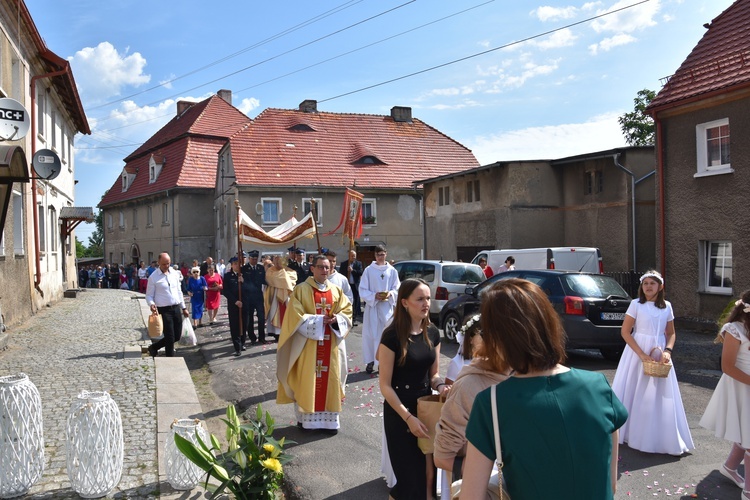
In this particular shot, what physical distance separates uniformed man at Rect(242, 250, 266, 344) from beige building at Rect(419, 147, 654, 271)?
11.7 meters

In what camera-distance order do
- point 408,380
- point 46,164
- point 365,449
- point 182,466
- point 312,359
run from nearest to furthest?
point 408,380, point 182,466, point 365,449, point 312,359, point 46,164

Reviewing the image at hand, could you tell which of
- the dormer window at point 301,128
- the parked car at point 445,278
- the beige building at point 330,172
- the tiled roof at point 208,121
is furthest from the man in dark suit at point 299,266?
the tiled roof at point 208,121

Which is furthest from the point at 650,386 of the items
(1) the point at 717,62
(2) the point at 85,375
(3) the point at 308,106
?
(3) the point at 308,106

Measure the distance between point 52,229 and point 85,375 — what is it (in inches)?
556

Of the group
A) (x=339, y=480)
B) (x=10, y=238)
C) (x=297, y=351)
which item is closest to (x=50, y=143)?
(x=10, y=238)

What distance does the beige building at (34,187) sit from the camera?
13766 mm

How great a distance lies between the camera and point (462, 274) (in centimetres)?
A: 1523

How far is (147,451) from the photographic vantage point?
5.61 metres

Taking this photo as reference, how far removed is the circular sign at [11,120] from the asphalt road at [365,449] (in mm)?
3787

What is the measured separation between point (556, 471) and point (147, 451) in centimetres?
450

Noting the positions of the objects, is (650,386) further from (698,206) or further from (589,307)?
(698,206)

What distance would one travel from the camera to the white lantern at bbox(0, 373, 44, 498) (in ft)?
14.8

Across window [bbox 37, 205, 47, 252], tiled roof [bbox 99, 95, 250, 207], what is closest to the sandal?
window [bbox 37, 205, 47, 252]

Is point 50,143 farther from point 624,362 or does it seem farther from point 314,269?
point 624,362
